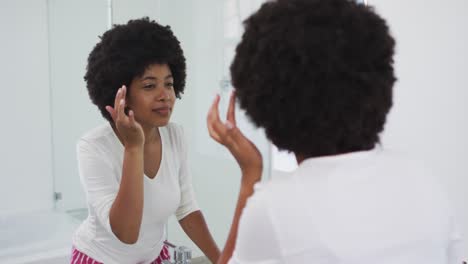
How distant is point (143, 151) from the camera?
99 centimetres

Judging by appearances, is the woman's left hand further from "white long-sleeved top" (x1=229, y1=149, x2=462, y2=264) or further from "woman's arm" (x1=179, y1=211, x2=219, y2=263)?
"woman's arm" (x1=179, y1=211, x2=219, y2=263)

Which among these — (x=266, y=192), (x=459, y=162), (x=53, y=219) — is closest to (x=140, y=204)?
(x=266, y=192)

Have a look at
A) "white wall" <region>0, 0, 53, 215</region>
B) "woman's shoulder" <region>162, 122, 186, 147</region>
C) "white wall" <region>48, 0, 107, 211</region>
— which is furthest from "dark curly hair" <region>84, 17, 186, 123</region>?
"white wall" <region>0, 0, 53, 215</region>

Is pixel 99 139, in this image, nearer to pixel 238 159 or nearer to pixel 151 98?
pixel 151 98

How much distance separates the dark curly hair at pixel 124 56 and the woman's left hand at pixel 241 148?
1.43ft

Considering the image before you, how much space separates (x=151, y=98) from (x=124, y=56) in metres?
0.11

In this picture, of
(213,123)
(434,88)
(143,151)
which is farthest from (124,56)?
(434,88)

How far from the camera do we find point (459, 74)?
1344 millimetres

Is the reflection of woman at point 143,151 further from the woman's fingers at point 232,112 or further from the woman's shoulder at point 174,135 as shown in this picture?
the woman's fingers at point 232,112

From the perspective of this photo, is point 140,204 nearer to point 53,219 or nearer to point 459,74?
point 459,74

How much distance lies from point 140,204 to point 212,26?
3.82 feet

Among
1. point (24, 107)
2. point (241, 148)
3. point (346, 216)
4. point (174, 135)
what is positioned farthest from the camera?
point (24, 107)

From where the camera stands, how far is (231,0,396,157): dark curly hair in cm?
49

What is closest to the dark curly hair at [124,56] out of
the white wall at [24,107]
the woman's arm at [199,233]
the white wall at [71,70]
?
the woman's arm at [199,233]
